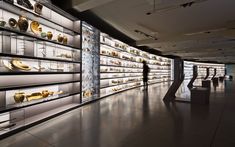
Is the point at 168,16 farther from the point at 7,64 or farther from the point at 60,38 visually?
the point at 7,64

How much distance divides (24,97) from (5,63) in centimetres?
75

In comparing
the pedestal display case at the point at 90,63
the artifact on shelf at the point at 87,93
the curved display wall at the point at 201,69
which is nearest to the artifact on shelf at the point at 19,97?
the pedestal display case at the point at 90,63

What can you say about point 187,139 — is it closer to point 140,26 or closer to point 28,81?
point 28,81

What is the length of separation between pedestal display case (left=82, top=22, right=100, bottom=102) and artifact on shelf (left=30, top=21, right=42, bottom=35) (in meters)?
1.91

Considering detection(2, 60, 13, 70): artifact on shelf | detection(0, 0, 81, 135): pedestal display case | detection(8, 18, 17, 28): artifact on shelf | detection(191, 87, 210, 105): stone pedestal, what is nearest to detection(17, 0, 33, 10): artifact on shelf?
detection(0, 0, 81, 135): pedestal display case

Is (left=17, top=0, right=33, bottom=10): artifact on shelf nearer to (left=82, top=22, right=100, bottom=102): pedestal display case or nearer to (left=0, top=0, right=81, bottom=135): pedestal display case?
(left=0, top=0, right=81, bottom=135): pedestal display case

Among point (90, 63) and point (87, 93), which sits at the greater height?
point (90, 63)

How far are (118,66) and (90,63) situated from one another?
2521mm

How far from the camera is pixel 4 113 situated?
2947 millimetres

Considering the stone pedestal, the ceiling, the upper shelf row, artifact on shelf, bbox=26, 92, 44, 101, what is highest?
the ceiling

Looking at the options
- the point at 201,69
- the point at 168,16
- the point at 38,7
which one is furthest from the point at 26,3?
the point at 201,69

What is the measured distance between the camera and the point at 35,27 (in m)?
3.65

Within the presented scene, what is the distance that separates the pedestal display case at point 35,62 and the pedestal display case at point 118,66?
1.99 meters

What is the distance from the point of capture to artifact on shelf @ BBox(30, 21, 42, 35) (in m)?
3.57
